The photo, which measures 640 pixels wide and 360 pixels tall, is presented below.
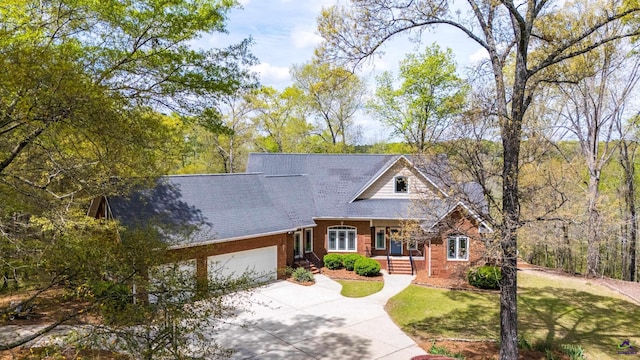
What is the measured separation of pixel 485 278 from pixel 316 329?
9.36 m

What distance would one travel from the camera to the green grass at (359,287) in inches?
694

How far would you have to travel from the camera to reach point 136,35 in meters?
9.45

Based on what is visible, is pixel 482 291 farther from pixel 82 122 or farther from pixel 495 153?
pixel 82 122

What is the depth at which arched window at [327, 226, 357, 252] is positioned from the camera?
22116mm

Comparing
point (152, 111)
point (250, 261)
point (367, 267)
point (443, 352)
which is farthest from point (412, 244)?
point (152, 111)

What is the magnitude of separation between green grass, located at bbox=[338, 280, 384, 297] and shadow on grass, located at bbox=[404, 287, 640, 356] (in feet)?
7.44

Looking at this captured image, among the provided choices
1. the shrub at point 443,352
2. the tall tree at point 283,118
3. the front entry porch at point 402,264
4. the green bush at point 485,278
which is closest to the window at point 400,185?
the front entry porch at point 402,264

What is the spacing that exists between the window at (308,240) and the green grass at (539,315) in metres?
6.61

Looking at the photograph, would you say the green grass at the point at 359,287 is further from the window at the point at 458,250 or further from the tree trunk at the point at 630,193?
the tree trunk at the point at 630,193

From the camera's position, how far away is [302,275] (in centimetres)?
1914

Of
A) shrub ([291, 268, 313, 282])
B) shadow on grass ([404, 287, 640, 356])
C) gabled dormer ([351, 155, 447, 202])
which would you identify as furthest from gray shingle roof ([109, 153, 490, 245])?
shadow on grass ([404, 287, 640, 356])

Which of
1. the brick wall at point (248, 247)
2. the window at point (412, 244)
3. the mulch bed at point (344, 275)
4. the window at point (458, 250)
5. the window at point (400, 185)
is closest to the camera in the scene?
the window at point (412, 244)

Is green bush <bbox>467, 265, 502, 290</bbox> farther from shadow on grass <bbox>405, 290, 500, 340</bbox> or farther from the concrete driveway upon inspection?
the concrete driveway

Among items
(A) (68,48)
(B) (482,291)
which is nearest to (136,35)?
(A) (68,48)
